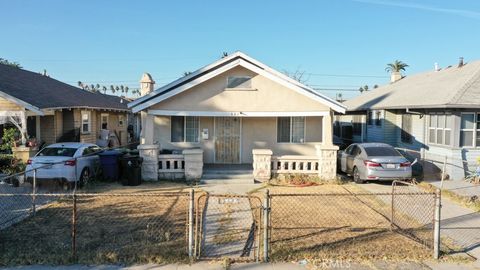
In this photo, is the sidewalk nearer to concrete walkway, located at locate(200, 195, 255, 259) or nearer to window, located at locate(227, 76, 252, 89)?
concrete walkway, located at locate(200, 195, 255, 259)

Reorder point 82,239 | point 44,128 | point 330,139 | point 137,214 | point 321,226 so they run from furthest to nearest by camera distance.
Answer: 1. point 44,128
2. point 330,139
3. point 137,214
4. point 321,226
5. point 82,239

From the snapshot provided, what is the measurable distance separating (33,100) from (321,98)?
1258cm

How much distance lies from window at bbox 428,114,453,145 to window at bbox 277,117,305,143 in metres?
5.89

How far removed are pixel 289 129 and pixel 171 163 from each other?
19.3 feet

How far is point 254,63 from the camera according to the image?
15.9m

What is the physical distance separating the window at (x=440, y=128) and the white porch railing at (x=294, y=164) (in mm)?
5800

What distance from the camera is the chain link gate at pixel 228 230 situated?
661 cm

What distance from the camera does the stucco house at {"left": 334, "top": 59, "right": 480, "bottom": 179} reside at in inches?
592

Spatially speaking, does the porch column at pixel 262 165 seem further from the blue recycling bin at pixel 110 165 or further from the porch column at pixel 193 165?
the blue recycling bin at pixel 110 165

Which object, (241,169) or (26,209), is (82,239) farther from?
(241,169)

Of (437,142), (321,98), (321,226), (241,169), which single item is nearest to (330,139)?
(321,98)

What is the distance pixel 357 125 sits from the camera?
88.9ft

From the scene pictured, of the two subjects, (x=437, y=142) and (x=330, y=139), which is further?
(x=437, y=142)

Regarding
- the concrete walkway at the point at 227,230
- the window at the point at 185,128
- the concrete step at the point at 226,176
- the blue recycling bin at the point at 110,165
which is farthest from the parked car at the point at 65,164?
the concrete walkway at the point at 227,230
